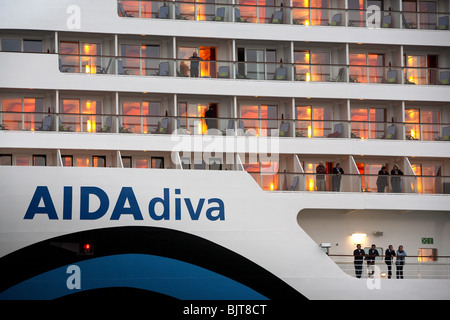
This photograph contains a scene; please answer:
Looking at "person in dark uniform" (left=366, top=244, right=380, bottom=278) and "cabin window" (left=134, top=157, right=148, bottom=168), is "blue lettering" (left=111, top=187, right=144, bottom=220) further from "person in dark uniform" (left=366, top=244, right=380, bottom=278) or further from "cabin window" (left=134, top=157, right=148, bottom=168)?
"person in dark uniform" (left=366, top=244, right=380, bottom=278)

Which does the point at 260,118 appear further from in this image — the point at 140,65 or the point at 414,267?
the point at 414,267

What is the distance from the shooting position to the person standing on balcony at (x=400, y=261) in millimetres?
22500

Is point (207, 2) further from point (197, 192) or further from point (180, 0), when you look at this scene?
point (197, 192)

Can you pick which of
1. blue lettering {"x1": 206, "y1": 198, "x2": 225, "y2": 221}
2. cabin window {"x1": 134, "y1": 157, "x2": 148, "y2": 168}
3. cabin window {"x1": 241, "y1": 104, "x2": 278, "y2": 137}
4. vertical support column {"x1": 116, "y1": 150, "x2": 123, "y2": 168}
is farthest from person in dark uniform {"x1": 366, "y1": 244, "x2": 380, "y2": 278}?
vertical support column {"x1": 116, "y1": 150, "x2": 123, "y2": 168}

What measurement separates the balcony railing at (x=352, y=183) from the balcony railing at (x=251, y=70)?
3.16 m

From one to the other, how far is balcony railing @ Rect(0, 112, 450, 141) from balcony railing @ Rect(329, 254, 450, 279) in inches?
140

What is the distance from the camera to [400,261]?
22531 millimetres

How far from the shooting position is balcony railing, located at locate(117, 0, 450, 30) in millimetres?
24156

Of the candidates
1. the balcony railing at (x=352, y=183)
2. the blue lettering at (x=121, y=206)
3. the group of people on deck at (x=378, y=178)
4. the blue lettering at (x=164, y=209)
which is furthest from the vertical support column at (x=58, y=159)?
the group of people on deck at (x=378, y=178)

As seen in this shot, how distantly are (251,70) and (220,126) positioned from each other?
201cm

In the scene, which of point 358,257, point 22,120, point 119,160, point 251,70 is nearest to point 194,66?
point 251,70

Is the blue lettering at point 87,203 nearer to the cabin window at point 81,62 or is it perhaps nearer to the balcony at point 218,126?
the balcony at point 218,126
